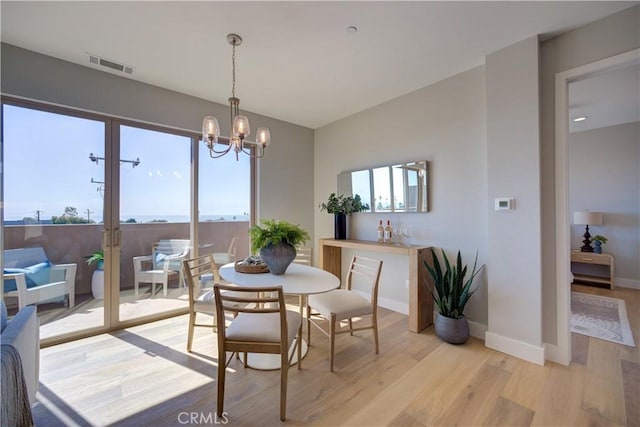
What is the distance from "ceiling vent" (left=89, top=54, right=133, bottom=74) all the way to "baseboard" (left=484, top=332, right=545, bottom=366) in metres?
4.36

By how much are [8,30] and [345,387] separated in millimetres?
3817

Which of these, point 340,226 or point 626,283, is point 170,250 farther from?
point 626,283

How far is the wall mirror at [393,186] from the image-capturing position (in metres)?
3.04

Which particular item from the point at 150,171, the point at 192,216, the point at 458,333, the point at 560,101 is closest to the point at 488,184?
the point at 560,101

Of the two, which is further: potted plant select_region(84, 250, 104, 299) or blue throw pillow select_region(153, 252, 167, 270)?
blue throw pillow select_region(153, 252, 167, 270)

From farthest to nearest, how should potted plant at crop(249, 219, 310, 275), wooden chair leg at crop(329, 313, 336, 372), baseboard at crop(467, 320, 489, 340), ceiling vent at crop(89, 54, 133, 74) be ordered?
1. baseboard at crop(467, 320, 489, 340)
2. ceiling vent at crop(89, 54, 133, 74)
3. potted plant at crop(249, 219, 310, 275)
4. wooden chair leg at crop(329, 313, 336, 372)

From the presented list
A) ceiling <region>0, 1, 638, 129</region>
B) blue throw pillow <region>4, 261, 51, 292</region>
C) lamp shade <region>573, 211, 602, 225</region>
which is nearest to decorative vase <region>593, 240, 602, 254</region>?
lamp shade <region>573, 211, 602, 225</region>

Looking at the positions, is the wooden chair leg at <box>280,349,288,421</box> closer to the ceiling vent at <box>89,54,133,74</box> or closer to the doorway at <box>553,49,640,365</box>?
the doorway at <box>553,49,640,365</box>

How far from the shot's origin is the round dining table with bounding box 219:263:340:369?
1.90 m

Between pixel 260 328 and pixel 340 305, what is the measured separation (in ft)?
2.47

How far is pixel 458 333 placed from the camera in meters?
2.45

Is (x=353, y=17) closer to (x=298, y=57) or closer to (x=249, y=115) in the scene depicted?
(x=298, y=57)

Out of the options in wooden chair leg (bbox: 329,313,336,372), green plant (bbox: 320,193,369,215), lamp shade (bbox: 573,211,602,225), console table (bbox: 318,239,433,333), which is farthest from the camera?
lamp shade (bbox: 573,211,602,225)

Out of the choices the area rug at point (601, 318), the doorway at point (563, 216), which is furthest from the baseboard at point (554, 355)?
the area rug at point (601, 318)
